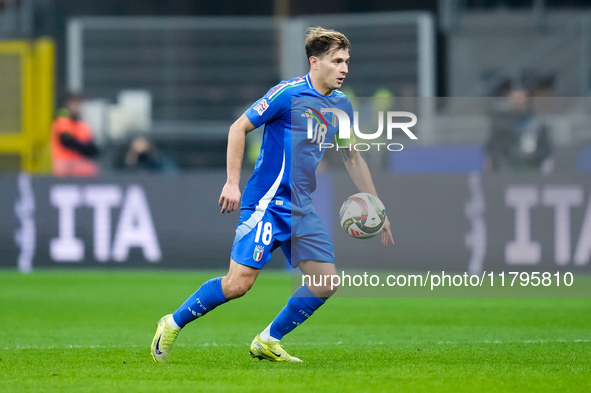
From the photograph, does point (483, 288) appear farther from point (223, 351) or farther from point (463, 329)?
point (223, 351)

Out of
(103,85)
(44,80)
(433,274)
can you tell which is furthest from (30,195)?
(433,274)

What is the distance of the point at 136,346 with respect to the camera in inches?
303

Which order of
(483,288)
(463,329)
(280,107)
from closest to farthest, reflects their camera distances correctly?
1. (280,107)
2. (463,329)
3. (483,288)

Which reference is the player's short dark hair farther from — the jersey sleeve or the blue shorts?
the blue shorts

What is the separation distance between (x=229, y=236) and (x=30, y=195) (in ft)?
8.61

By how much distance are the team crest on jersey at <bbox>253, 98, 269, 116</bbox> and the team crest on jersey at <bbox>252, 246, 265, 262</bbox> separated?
0.80 meters

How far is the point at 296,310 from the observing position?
679 centimetres

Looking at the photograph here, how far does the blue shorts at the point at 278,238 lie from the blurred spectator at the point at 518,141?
7.73 m

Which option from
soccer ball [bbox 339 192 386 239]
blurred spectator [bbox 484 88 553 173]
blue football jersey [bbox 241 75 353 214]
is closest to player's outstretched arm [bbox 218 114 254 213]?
blue football jersey [bbox 241 75 353 214]

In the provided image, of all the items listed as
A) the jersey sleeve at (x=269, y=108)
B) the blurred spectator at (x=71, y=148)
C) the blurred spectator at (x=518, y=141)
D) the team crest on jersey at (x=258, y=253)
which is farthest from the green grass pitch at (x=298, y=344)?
the blurred spectator at (x=518, y=141)

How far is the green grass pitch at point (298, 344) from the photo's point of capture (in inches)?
236

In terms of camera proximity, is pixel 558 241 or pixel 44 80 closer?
pixel 558 241

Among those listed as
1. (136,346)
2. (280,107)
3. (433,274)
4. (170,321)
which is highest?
(280,107)

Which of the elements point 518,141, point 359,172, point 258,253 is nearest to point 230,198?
point 258,253
